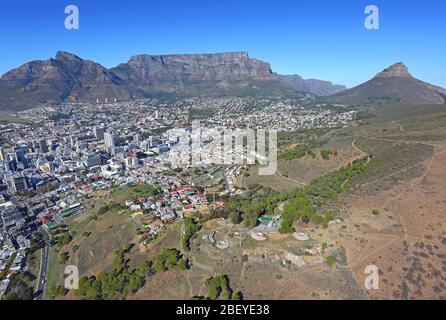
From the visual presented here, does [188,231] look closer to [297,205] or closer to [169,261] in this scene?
[169,261]

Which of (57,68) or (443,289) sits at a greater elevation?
(57,68)

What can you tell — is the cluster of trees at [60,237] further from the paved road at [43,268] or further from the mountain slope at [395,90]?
A: the mountain slope at [395,90]

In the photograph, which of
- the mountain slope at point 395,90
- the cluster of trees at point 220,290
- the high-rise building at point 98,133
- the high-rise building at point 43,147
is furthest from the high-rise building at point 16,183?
the mountain slope at point 395,90

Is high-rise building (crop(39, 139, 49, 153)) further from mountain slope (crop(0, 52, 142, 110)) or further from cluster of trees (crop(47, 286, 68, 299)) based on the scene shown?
mountain slope (crop(0, 52, 142, 110))
